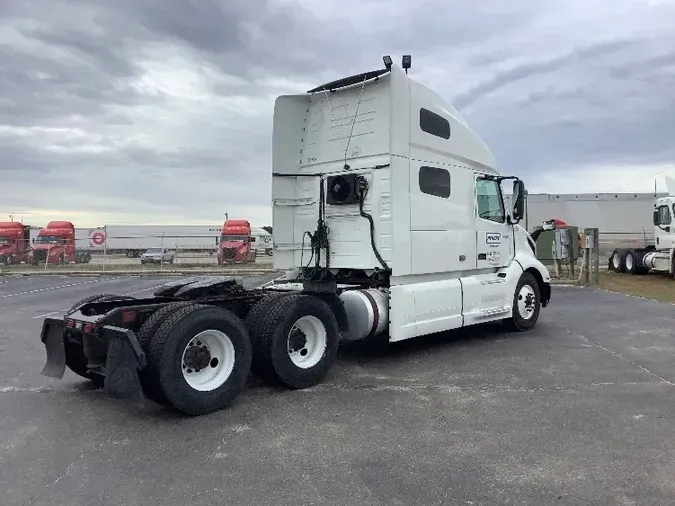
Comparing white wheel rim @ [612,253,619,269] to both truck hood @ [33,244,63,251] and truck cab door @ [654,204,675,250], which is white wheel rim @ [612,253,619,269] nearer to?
truck cab door @ [654,204,675,250]

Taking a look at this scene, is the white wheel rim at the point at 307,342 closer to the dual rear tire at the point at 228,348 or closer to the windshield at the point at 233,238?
the dual rear tire at the point at 228,348

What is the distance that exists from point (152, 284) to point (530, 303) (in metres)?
13.8

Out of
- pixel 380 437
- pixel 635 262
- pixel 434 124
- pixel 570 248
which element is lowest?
pixel 380 437

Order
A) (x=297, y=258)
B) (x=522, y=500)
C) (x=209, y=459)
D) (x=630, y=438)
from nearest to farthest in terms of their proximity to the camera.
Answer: (x=522, y=500) < (x=209, y=459) < (x=630, y=438) < (x=297, y=258)

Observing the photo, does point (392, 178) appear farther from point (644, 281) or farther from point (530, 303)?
point (644, 281)

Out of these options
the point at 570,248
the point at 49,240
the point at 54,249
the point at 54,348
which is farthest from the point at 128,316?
the point at 49,240

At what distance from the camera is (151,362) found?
4.95 metres

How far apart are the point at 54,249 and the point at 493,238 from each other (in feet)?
87.5

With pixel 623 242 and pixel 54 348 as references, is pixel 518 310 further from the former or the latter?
pixel 623 242

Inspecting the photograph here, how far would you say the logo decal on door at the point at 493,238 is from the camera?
891 centimetres

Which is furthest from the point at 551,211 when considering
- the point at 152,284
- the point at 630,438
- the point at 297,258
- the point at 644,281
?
the point at 630,438

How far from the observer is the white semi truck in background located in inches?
814

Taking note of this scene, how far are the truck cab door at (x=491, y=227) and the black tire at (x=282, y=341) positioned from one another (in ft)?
11.5

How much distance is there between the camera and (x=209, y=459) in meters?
4.29
